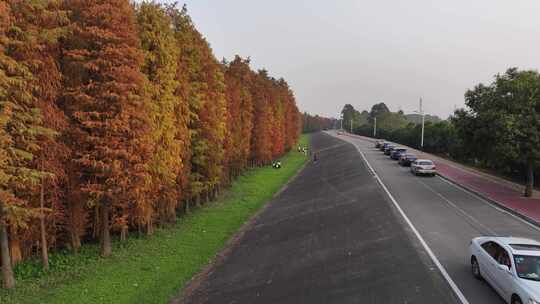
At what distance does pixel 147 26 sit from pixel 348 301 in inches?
622

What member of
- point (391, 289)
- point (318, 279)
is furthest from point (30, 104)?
point (391, 289)

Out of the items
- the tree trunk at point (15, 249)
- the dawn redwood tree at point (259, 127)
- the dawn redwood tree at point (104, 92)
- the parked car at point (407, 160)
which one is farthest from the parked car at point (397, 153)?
the tree trunk at point (15, 249)

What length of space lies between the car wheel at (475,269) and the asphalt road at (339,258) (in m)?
0.26

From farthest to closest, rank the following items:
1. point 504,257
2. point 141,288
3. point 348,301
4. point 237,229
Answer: point 237,229
point 141,288
point 348,301
point 504,257

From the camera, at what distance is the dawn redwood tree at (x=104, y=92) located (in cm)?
1512

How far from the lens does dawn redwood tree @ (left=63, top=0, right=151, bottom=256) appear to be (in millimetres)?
15125

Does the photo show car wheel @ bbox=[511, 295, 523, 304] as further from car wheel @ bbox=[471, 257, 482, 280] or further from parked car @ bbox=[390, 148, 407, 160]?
parked car @ bbox=[390, 148, 407, 160]

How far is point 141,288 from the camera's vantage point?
1389cm

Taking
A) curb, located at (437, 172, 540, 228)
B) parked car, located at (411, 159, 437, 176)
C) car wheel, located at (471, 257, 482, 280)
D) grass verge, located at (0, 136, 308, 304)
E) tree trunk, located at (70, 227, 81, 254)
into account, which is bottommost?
grass verge, located at (0, 136, 308, 304)

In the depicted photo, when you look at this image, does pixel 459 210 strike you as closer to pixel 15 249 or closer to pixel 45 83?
pixel 45 83

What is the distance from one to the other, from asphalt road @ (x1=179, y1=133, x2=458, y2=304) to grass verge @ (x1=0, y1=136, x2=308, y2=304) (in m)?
1.23

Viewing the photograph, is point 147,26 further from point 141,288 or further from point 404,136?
point 404,136

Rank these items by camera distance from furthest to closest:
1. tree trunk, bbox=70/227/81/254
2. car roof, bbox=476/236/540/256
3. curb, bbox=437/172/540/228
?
curb, bbox=437/172/540/228
tree trunk, bbox=70/227/81/254
car roof, bbox=476/236/540/256

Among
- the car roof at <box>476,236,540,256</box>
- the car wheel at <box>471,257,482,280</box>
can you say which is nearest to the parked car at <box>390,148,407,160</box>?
the car wheel at <box>471,257,482,280</box>
